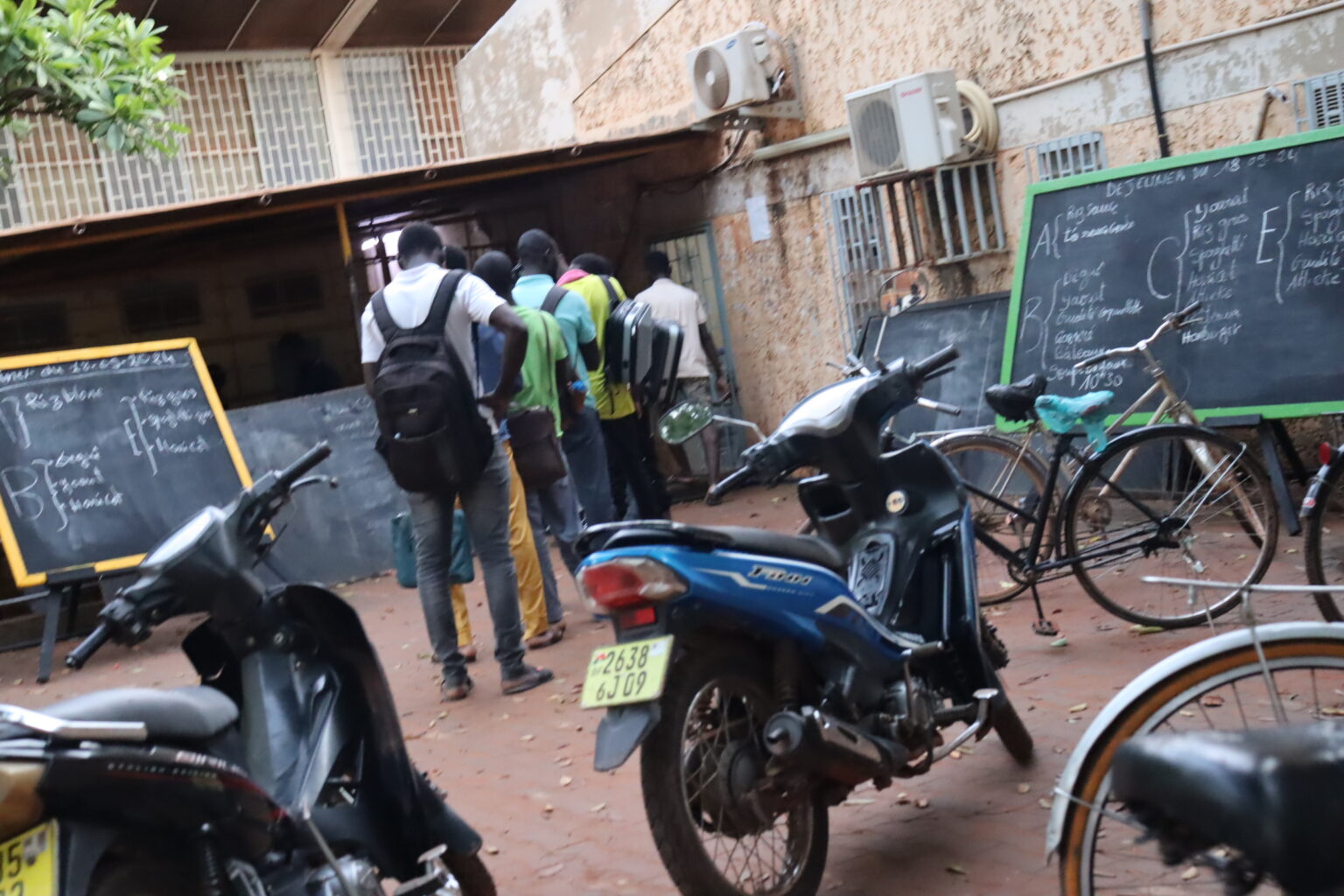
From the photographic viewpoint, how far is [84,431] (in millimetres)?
9258

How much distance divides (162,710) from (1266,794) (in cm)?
210

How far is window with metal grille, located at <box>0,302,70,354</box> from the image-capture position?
14.1m

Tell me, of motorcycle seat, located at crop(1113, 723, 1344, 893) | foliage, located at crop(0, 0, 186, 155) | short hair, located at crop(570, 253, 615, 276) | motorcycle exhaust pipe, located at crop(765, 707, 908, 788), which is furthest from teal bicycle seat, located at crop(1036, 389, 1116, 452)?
foliage, located at crop(0, 0, 186, 155)

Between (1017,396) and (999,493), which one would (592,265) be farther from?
(1017,396)

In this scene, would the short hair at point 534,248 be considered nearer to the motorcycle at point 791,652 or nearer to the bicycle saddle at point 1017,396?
the bicycle saddle at point 1017,396

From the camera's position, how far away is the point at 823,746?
3.63 meters

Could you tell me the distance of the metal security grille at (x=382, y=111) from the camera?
17781 millimetres

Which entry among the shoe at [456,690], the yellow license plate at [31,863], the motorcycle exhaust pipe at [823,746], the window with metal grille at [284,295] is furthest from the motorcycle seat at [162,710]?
the window with metal grille at [284,295]

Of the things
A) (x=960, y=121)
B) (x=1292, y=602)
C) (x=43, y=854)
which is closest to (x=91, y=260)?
(x=960, y=121)

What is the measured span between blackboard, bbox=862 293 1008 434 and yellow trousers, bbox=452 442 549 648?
2.48 m

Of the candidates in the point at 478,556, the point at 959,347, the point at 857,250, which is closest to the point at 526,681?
the point at 478,556

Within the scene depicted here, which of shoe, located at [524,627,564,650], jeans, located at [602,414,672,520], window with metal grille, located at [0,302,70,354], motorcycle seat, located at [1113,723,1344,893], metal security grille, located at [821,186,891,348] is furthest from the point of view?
window with metal grille, located at [0,302,70,354]

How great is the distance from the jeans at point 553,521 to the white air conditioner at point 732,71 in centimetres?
462

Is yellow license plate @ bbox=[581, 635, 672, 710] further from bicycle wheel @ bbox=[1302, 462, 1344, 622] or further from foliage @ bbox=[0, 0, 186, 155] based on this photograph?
foliage @ bbox=[0, 0, 186, 155]
